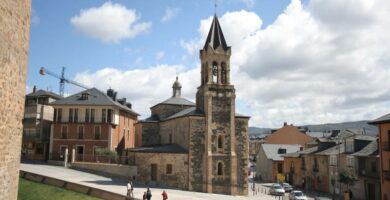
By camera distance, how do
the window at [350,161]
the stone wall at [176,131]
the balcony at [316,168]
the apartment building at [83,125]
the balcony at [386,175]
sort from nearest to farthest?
1. the balcony at [386,175]
2. the stone wall at [176,131]
3. the window at [350,161]
4. the apartment building at [83,125]
5. the balcony at [316,168]

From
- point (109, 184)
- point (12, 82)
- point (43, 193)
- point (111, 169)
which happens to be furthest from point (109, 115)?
point (12, 82)

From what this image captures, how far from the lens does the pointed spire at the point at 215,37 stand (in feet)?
146

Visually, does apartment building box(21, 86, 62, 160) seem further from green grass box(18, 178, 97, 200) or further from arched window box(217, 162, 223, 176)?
arched window box(217, 162, 223, 176)

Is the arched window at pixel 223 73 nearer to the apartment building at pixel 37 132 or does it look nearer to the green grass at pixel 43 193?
the green grass at pixel 43 193

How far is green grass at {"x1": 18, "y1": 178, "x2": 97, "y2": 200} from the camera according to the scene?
2977 centimetres

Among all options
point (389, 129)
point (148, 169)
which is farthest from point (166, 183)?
point (389, 129)

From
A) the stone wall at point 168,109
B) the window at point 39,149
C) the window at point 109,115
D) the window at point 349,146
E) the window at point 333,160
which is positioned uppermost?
the stone wall at point 168,109

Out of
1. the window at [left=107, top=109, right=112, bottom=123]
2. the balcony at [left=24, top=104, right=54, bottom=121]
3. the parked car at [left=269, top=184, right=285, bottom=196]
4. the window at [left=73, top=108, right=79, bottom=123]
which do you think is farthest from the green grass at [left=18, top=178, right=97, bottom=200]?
the parked car at [left=269, top=184, right=285, bottom=196]

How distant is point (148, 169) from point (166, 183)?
238cm

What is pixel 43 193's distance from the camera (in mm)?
30609

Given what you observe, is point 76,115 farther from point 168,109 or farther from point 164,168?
point 164,168

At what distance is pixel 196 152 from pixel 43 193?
15.9m

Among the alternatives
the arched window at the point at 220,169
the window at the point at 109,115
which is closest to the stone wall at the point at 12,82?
the arched window at the point at 220,169

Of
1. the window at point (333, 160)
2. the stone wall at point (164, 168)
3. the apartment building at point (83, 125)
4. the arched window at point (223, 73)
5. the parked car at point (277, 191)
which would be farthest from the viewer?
the window at point (333, 160)
